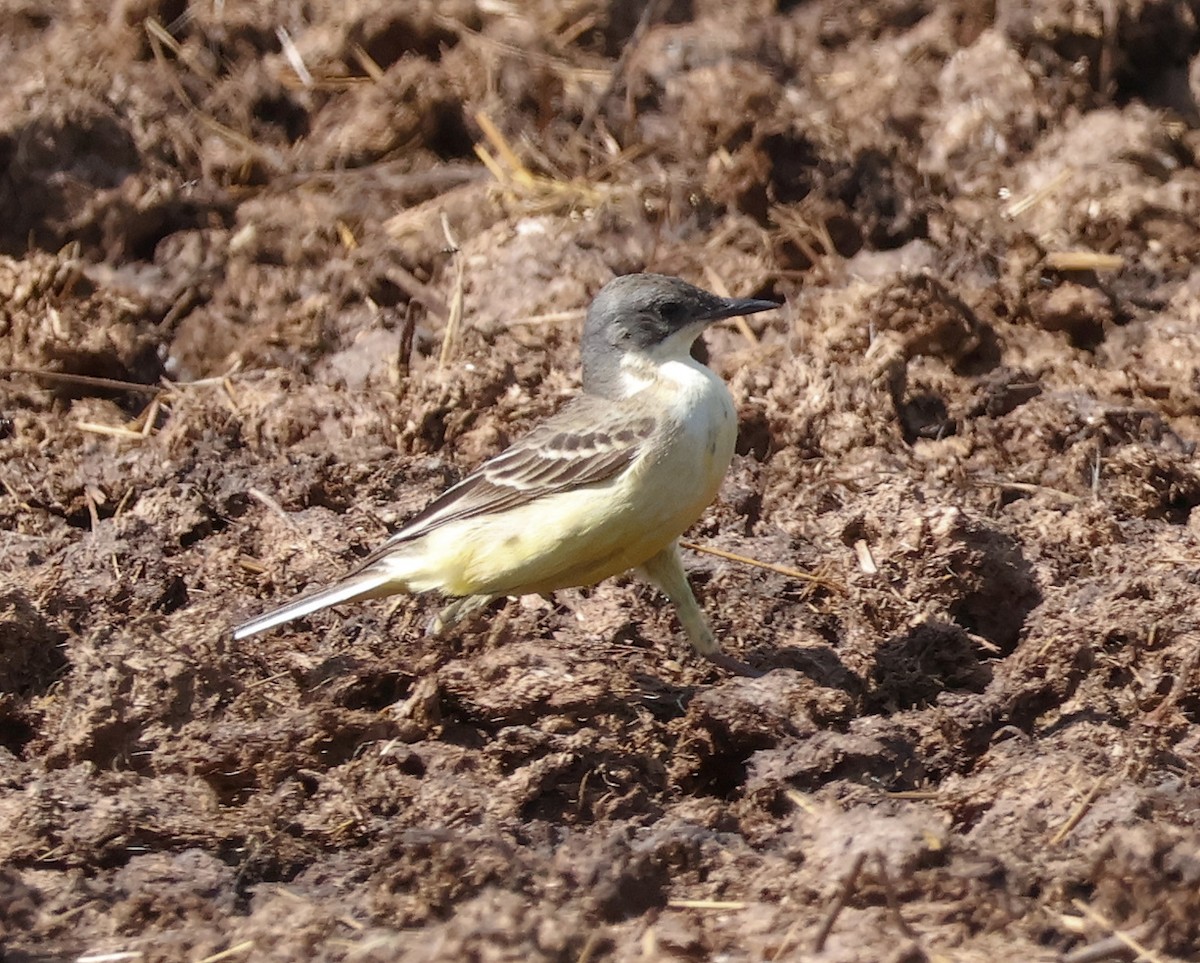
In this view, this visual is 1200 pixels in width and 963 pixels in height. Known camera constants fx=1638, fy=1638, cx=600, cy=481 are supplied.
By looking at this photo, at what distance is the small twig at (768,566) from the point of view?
6.99 metres

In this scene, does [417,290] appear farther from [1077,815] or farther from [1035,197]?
[1077,815]

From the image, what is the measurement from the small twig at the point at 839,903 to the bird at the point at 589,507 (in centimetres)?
168

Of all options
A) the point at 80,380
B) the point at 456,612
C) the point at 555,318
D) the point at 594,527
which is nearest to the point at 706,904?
the point at 594,527

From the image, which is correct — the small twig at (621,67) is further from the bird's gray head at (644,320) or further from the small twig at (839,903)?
the small twig at (839,903)

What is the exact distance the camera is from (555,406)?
812cm

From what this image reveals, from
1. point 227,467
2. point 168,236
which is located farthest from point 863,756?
point 168,236

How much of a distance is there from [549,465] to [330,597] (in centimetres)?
104

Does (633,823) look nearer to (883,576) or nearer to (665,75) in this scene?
(883,576)

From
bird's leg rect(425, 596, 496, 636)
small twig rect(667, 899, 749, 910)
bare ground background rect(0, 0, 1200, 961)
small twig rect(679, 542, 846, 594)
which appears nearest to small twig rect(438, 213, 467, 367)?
bare ground background rect(0, 0, 1200, 961)

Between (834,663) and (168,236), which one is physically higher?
(168,236)

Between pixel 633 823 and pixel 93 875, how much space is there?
1.77 meters

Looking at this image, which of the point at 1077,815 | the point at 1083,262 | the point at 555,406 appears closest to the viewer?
the point at 1077,815

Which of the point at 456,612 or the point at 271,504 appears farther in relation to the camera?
the point at 271,504

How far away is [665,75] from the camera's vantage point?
1053cm
